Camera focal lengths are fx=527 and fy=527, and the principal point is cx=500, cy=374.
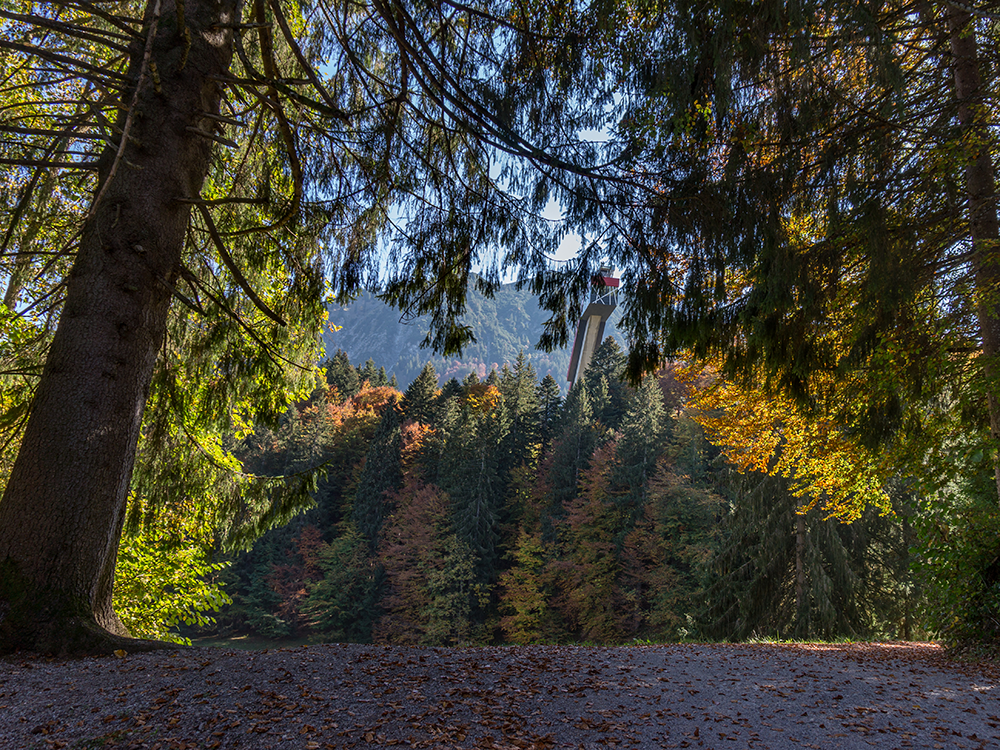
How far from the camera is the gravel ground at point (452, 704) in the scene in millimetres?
2326

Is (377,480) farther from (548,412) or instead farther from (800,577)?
(800,577)

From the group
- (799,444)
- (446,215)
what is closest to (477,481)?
(799,444)

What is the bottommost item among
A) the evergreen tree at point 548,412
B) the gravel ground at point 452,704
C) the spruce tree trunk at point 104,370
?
the gravel ground at point 452,704

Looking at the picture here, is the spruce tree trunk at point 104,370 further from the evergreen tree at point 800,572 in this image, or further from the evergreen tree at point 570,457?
the evergreen tree at point 570,457

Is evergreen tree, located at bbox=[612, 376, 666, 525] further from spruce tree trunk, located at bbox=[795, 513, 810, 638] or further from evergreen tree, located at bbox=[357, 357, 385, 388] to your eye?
evergreen tree, located at bbox=[357, 357, 385, 388]

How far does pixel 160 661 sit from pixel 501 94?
15.0 feet

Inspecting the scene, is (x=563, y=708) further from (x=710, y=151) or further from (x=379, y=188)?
(x=379, y=188)

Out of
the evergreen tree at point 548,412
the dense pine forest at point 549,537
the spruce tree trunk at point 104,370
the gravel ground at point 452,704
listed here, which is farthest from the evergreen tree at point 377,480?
the spruce tree trunk at point 104,370

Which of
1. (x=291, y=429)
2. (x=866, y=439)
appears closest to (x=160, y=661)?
(x=866, y=439)

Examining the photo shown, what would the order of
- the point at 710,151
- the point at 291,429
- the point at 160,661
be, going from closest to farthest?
the point at 160,661 → the point at 710,151 → the point at 291,429

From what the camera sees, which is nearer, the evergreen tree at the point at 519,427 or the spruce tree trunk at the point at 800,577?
the spruce tree trunk at the point at 800,577

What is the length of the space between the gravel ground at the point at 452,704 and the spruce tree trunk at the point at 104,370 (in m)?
0.41

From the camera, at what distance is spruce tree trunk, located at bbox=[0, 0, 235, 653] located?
9.93ft

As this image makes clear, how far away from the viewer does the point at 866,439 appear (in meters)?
5.55
